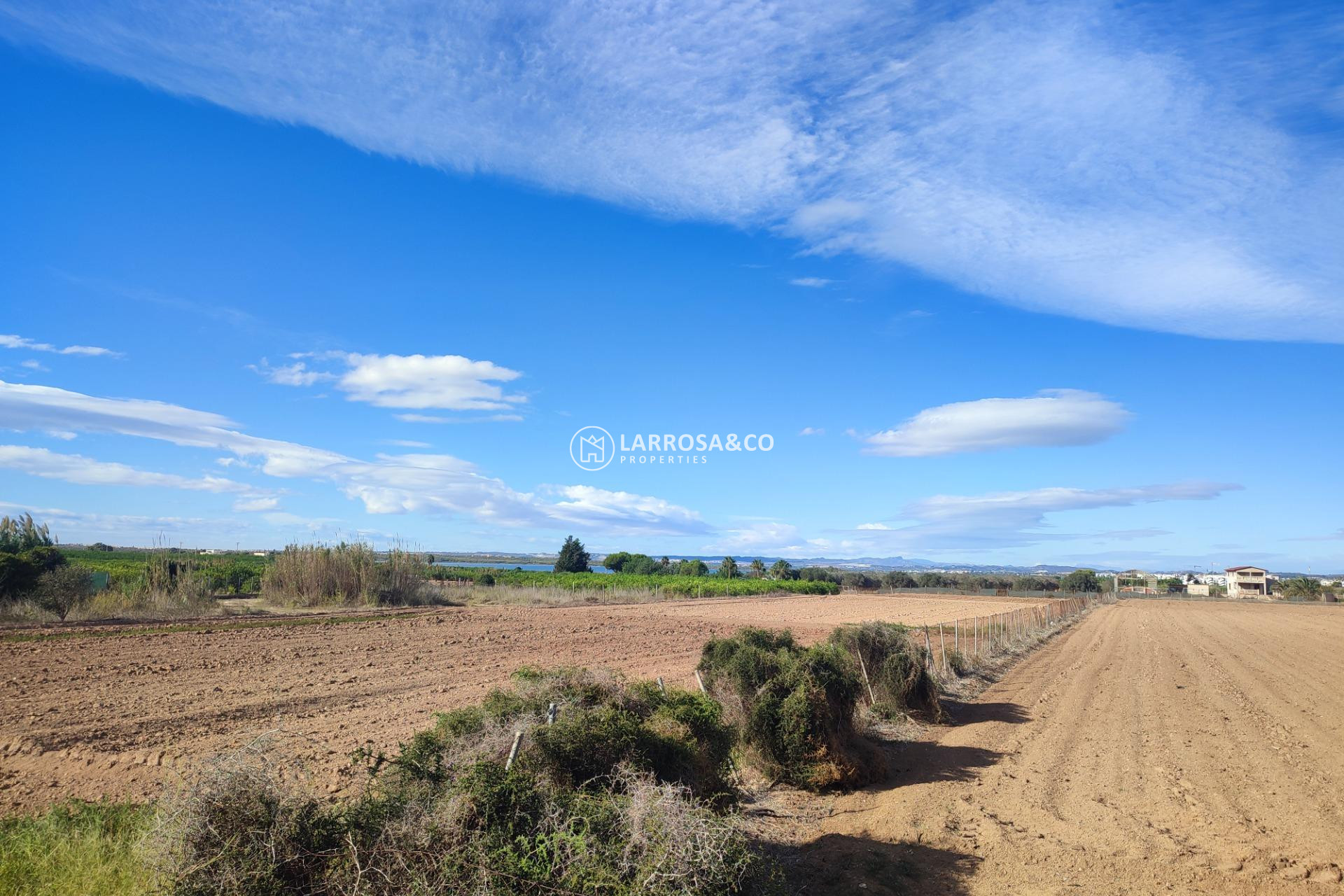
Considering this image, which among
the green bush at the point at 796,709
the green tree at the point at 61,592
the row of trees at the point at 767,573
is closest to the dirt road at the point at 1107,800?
the green bush at the point at 796,709

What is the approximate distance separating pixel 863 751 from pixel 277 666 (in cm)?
1385

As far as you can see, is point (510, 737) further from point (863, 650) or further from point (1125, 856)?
point (863, 650)

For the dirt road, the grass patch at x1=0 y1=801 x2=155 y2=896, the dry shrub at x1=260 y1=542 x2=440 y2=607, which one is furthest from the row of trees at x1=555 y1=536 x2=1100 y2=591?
the grass patch at x1=0 y1=801 x2=155 y2=896

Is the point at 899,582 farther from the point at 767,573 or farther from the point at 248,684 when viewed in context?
the point at 248,684

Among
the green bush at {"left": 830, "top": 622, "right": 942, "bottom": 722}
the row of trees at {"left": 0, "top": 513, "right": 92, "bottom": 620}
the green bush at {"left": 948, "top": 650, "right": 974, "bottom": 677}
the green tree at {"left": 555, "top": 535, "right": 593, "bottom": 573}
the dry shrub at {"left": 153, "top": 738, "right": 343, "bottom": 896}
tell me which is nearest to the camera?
the dry shrub at {"left": 153, "top": 738, "right": 343, "bottom": 896}

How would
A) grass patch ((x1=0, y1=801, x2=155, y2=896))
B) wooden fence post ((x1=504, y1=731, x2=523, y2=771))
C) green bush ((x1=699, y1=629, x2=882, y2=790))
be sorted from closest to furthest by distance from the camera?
grass patch ((x1=0, y1=801, x2=155, y2=896)) → wooden fence post ((x1=504, y1=731, x2=523, y2=771)) → green bush ((x1=699, y1=629, x2=882, y2=790))

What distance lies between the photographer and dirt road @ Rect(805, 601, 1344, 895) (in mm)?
6852

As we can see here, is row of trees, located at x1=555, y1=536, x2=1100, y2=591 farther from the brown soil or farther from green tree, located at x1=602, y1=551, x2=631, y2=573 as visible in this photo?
the brown soil

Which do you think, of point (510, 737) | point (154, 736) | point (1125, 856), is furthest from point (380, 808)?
point (154, 736)

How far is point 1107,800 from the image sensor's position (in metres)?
9.05

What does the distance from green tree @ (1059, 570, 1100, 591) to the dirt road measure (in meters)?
92.2

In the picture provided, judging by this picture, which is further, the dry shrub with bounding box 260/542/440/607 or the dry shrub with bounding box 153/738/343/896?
the dry shrub with bounding box 260/542/440/607

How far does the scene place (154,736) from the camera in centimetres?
1099

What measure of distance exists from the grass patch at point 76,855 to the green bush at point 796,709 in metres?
6.49
